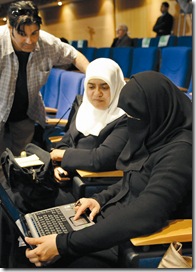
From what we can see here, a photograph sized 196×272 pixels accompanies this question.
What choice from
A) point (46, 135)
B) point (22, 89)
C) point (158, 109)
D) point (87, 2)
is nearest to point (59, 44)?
point (22, 89)

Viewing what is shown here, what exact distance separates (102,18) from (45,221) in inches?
358

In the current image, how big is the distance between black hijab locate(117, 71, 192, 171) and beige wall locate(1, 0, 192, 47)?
6.74 m

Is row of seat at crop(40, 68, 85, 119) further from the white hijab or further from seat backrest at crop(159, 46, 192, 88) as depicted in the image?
seat backrest at crop(159, 46, 192, 88)

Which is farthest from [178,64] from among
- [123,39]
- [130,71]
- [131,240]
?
[123,39]

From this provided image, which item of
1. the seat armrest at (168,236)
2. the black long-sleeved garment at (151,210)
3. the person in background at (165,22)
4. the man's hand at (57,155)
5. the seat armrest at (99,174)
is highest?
the person in background at (165,22)

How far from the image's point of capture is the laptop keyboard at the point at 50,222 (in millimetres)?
1190

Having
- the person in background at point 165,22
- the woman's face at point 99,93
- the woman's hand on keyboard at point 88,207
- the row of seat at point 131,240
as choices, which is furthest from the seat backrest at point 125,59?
the woman's hand on keyboard at point 88,207

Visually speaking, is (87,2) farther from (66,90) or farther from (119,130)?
(119,130)

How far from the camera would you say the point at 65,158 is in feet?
5.62

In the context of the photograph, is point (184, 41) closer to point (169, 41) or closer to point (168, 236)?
point (169, 41)

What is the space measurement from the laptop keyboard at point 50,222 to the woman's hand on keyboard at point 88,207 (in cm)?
6

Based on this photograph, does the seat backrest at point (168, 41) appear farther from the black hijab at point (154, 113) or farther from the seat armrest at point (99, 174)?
the black hijab at point (154, 113)

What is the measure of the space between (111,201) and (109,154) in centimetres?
32

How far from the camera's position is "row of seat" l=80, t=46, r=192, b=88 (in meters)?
3.59
